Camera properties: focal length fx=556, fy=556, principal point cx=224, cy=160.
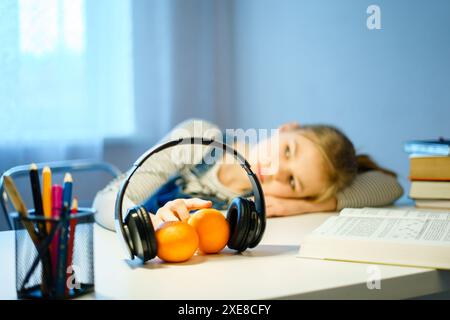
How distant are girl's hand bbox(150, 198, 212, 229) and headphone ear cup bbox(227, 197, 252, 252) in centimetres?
5

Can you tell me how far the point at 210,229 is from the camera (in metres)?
0.82

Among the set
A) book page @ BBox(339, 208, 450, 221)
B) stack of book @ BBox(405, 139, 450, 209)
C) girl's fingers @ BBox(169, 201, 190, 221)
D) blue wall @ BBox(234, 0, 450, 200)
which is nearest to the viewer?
girl's fingers @ BBox(169, 201, 190, 221)

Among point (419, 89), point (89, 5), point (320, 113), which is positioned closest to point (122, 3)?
point (89, 5)

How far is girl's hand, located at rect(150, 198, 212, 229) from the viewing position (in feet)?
2.76

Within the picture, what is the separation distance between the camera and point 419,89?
1603mm

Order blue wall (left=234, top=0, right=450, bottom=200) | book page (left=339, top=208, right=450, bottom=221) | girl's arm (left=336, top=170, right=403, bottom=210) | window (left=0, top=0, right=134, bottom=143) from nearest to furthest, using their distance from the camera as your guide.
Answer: book page (left=339, top=208, right=450, bottom=221)
girl's arm (left=336, top=170, right=403, bottom=210)
blue wall (left=234, top=0, right=450, bottom=200)
window (left=0, top=0, right=134, bottom=143)

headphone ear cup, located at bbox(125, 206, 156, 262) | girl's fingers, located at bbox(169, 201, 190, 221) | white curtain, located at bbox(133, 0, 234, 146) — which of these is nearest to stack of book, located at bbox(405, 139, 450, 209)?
girl's fingers, located at bbox(169, 201, 190, 221)

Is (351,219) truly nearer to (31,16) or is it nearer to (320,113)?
(320,113)

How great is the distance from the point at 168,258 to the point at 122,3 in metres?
1.65

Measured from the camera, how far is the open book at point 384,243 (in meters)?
0.76

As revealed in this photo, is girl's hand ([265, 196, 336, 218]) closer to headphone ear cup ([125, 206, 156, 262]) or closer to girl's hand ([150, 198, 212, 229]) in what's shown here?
girl's hand ([150, 198, 212, 229])

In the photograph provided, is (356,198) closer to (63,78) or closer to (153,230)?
(153,230)

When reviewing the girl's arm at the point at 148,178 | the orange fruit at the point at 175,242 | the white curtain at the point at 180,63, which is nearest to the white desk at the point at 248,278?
the orange fruit at the point at 175,242

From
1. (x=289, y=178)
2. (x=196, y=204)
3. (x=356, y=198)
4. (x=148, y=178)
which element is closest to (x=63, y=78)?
(x=148, y=178)
